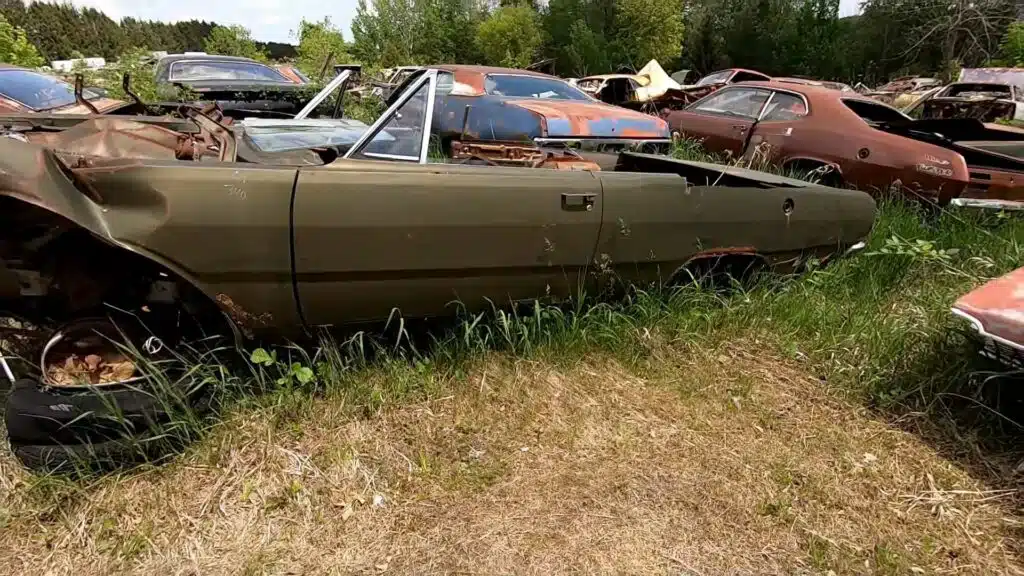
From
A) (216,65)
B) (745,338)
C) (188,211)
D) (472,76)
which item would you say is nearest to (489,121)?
(472,76)

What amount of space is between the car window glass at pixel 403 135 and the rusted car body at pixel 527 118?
6.74ft

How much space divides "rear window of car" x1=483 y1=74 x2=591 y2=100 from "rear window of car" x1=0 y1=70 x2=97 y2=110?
3861mm

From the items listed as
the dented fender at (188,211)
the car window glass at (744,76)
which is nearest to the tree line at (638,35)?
the car window glass at (744,76)

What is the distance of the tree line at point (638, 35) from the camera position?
2433 cm

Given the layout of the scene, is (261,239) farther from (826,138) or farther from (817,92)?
(817,92)

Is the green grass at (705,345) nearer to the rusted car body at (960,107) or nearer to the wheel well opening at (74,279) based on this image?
the wheel well opening at (74,279)

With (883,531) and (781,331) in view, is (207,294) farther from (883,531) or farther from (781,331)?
(781,331)

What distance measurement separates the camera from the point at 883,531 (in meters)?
2.18

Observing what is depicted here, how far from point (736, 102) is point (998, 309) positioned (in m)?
4.64

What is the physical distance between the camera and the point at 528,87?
6727 millimetres

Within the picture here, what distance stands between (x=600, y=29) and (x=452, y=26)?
1104cm

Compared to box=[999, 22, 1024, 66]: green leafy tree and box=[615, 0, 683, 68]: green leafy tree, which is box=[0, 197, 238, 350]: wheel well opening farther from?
box=[615, 0, 683, 68]: green leafy tree

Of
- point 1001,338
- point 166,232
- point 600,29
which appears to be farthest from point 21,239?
point 600,29

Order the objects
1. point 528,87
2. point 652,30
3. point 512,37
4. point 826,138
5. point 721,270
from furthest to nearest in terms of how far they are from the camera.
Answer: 1. point 512,37
2. point 652,30
3. point 528,87
4. point 826,138
5. point 721,270
